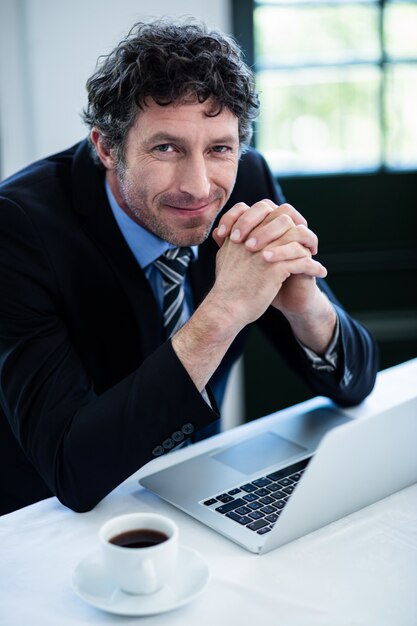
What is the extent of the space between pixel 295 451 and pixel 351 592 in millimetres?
369

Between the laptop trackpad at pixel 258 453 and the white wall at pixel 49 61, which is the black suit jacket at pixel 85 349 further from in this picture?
the white wall at pixel 49 61

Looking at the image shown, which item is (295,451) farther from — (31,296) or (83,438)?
(31,296)

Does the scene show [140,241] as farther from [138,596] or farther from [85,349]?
[138,596]

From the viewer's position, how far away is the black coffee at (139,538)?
0.88 metres

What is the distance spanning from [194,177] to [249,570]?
2.23 ft

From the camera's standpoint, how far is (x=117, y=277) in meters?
1.47

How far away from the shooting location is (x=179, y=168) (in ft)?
4.45

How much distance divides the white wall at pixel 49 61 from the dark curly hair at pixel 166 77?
123 centimetres

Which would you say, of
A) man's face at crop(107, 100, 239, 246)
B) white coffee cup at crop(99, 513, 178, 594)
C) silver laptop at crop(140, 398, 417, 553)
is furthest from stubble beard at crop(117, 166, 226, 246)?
white coffee cup at crop(99, 513, 178, 594)

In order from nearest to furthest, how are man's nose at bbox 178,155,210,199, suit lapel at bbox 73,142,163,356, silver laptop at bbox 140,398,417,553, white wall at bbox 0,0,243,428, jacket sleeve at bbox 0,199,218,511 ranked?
silver laptop at bbox 140,398,417,553 → jacket sleeve at bbox 0,199,218,511 → man's nose at bbox 178,155,210,199 → suit lapel at bbox 73,142,163,356 → white wall at bbox 0,0,243,428

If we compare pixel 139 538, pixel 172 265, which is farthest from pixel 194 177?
pixel 139 538

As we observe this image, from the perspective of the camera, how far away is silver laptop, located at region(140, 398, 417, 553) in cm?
95

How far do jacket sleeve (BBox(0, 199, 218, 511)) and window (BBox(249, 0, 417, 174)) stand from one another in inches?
73.9

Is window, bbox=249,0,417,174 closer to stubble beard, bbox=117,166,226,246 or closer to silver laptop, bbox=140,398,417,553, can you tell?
stubble beard, bbox=117,166,226,246
